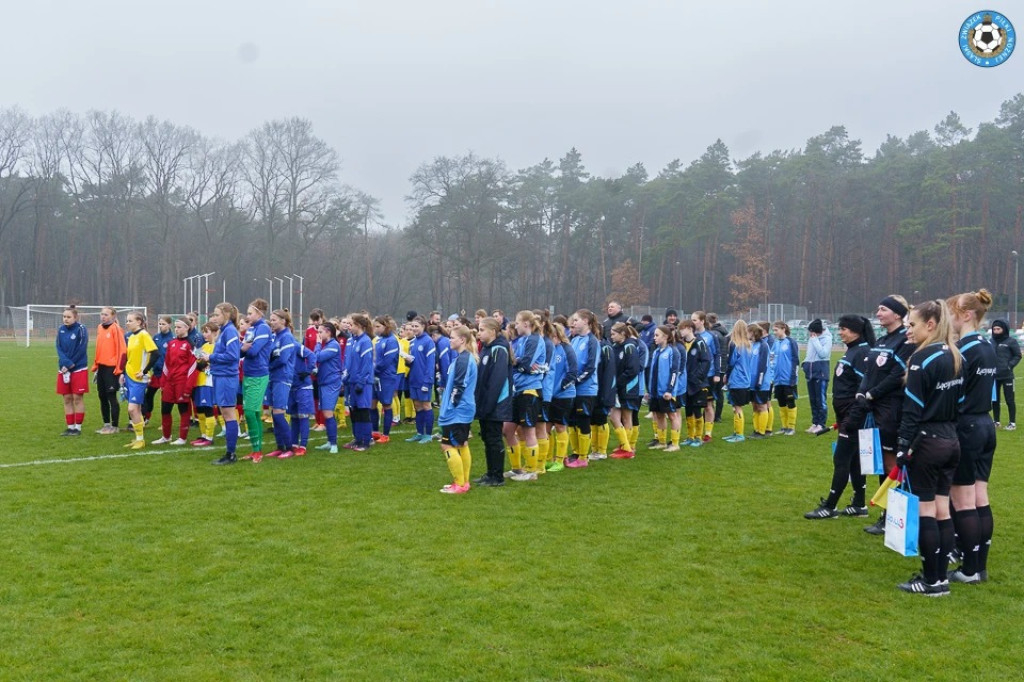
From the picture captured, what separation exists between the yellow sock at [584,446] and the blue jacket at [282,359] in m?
3.81

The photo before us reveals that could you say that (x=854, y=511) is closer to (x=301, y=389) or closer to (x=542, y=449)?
(x=542, y=449)

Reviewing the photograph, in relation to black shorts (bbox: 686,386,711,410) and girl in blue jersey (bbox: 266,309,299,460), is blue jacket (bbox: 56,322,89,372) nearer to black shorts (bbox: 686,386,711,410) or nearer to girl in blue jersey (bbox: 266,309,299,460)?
girl in blue jersey (bbox: 266,309,299,460)

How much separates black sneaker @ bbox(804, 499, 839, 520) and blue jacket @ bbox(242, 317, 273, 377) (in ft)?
21.1

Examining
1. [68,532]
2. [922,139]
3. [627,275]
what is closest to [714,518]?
[68,532]

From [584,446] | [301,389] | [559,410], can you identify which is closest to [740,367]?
[584,446]

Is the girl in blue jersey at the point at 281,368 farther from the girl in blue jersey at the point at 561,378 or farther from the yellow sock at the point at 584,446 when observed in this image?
the yellow sock at the point at 584,446

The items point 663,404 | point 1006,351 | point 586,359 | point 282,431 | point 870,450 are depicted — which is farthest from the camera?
point 1006,351

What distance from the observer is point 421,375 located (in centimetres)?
1241

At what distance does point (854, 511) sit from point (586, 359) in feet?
11.7

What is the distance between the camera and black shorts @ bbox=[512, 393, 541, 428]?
30.9 ft

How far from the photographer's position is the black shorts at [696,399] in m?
12.3

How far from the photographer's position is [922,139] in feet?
230

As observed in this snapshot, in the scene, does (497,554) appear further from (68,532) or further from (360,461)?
(360,461)

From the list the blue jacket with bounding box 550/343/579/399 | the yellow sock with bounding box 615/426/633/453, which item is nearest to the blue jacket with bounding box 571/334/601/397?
the blue jacket with bounding box 550/343/579/399
